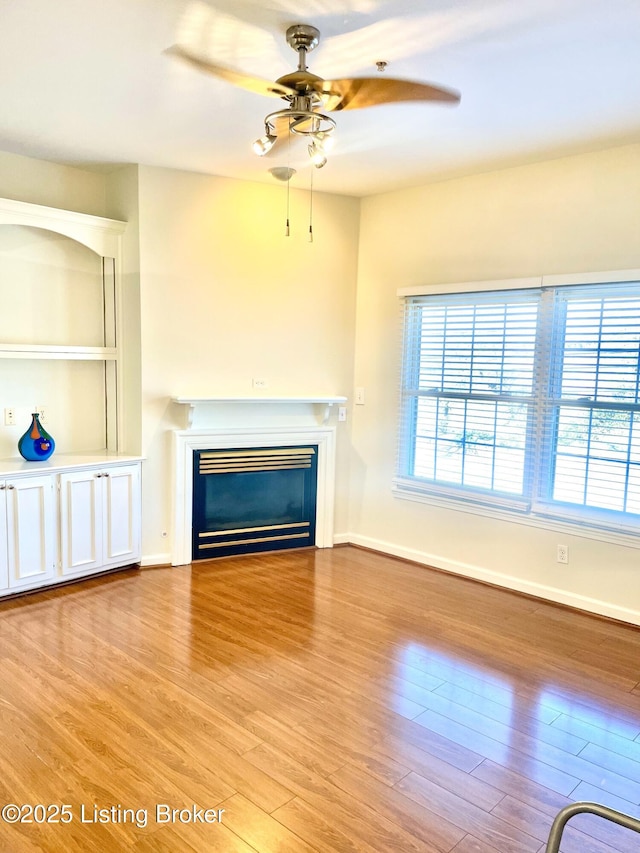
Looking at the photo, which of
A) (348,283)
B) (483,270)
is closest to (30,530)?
(348,283)

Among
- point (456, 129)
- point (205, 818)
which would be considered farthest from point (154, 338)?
point (205, 818)

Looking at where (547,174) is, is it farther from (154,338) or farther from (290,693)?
(290,693)

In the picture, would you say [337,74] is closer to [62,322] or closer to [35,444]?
[62,322]

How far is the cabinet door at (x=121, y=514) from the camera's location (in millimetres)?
4078

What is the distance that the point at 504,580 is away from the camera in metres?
4.13

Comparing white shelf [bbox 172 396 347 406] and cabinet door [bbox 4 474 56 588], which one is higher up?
white shelf [bbox 172 396 347 406]

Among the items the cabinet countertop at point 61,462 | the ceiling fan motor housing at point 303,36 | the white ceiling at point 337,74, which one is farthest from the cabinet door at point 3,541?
the ceiling fan motor housing at point 303,36

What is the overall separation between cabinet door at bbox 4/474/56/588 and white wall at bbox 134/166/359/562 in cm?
70

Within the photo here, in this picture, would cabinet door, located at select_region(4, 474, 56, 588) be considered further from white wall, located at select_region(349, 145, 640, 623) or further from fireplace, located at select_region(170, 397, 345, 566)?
white wall, located at select_region(349, 145, 640, 623)

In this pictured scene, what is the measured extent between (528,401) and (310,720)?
8.03ft

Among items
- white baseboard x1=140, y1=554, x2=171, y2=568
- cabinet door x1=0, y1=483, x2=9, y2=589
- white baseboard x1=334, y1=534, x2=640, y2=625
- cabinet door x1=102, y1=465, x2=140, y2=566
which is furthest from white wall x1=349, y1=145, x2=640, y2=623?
cabinet door x1=0, y1=483, x2=9, y2=589

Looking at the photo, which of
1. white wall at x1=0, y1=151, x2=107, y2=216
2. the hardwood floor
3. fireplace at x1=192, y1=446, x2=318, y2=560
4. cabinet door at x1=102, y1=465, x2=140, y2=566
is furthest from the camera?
fireplace at x1=192, y1=446, x2=318, y2=560

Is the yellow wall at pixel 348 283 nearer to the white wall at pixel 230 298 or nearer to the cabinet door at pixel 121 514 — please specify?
the white wall at pixel 230 298

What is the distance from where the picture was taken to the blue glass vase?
386cm
